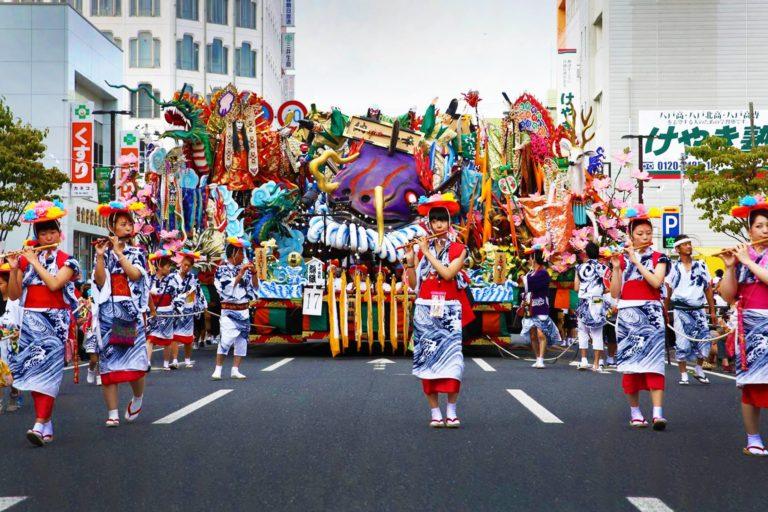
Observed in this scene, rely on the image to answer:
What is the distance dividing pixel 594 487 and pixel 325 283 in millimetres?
13019

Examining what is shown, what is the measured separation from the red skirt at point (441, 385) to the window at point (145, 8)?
5714 centimetres

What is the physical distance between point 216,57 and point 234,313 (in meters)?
53.3

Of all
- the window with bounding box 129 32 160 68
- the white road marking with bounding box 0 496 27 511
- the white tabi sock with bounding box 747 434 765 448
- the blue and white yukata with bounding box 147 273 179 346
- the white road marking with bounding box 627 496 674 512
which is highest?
the window with bounding box 129 32 160 68

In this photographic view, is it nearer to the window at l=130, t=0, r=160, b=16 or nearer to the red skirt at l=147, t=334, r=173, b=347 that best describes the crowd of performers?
the red skirt at l=147, t=334, r=173, b=347

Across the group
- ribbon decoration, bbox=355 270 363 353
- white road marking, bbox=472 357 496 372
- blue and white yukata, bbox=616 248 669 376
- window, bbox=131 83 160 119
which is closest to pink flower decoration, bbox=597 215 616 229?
white road marking, bbox=472 357 496 372

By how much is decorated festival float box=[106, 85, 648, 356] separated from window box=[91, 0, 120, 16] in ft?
139

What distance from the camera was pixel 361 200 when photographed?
2028 centimetres

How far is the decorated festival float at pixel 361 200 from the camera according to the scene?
1894cm

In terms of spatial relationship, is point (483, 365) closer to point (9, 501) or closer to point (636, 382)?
point (636, 382)

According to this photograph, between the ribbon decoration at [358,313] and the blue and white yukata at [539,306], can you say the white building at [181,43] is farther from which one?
the blue and white yukata at [539,306]

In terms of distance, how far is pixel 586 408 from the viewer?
10.5 m

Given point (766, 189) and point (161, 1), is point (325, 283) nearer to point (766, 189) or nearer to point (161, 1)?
point (766, 189)

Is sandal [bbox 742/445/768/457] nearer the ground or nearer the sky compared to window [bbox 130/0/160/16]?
nearer the ground

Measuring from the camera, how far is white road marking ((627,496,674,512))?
5664 millimetres
